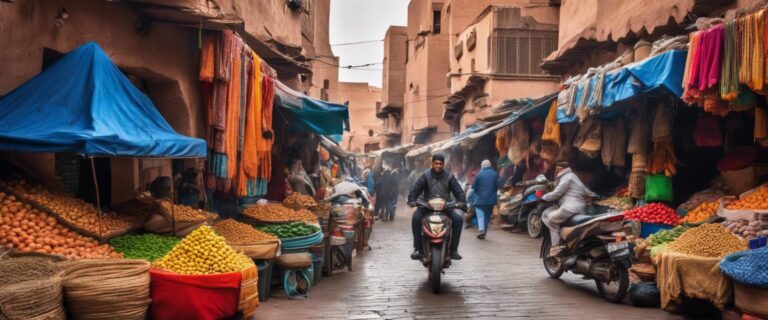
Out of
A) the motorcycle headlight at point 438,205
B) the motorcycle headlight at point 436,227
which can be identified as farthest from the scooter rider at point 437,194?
the motorcycle headlight at point 436,227

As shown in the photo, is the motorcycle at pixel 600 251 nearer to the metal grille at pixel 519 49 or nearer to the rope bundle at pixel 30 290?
the rope bundle at pixel 30 290

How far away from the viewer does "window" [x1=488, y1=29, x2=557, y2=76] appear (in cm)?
2364

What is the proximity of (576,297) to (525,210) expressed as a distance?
7998mm

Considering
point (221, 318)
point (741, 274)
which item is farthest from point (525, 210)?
point (221, 318)

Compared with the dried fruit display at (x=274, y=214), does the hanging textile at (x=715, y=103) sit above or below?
above

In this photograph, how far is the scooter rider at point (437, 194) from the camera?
8.34 meters

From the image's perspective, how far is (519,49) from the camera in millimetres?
23734

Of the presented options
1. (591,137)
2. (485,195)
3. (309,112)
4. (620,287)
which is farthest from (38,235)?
(485,195)

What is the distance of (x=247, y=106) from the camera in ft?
28.6

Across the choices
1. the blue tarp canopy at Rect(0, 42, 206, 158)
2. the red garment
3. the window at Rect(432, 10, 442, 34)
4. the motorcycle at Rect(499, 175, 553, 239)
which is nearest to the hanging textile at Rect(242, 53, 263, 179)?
the blue tarp canopy at Rect(0, 42, 206, 158)

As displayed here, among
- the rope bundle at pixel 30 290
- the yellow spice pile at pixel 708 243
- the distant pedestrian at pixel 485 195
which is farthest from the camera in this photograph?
the distant pedestrian at pixel 485 195

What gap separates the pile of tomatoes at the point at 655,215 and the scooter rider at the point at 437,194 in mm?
3306

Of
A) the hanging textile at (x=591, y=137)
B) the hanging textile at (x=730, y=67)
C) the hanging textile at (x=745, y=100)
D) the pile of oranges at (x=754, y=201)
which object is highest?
the hanging textile at (x=730, y=67)

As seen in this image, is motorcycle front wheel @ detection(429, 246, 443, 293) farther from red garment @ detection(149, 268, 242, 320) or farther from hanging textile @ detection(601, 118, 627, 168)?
hanging textile @ detection(601, 118, 627, 168)
